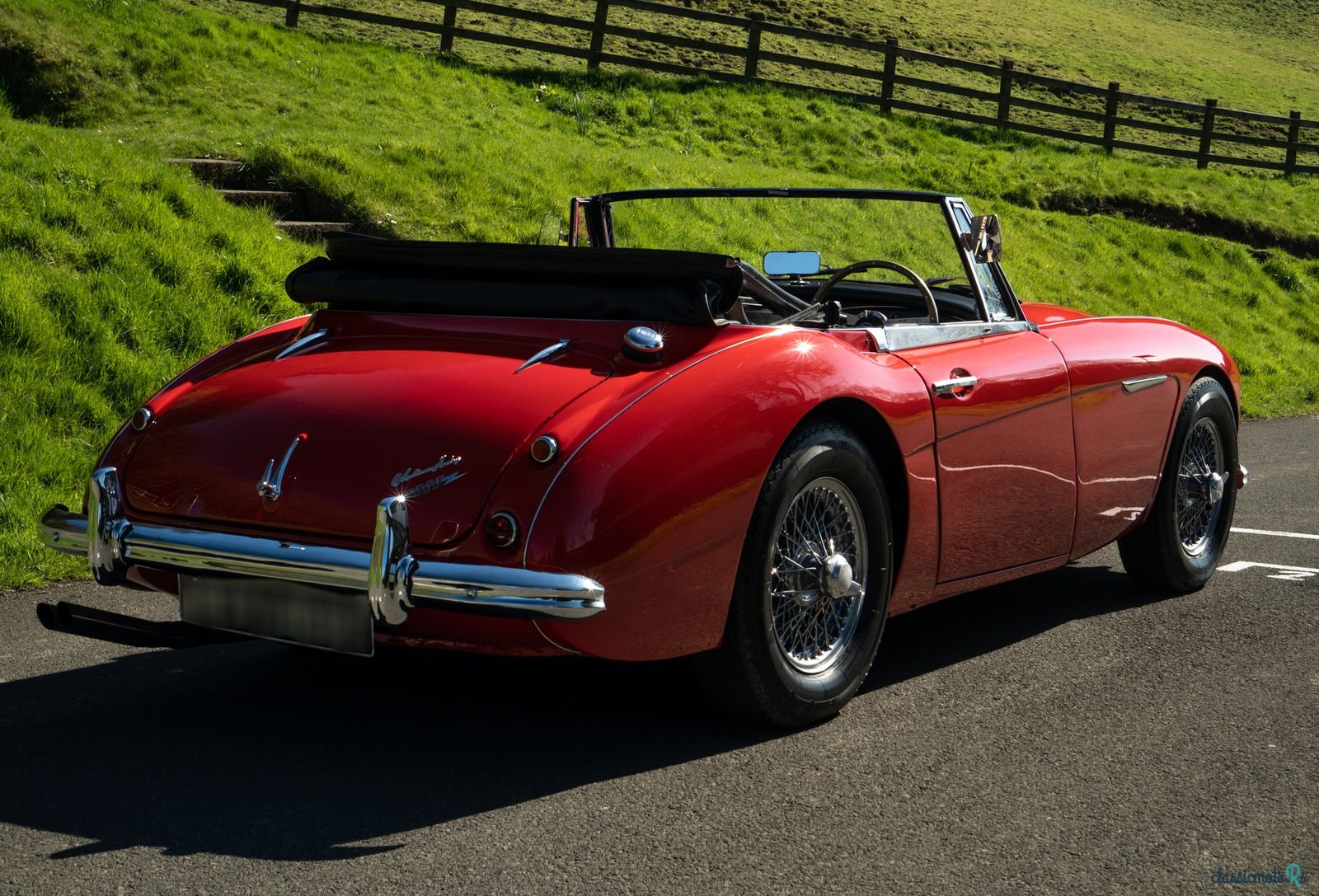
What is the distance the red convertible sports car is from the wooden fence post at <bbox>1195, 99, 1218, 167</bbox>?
21202 millimetres

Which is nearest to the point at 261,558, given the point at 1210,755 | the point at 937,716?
the point at 937,716

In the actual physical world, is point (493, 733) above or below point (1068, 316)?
below

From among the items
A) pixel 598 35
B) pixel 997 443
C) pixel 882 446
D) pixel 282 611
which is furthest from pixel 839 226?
pixel 598 35

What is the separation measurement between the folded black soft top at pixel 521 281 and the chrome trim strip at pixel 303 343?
0.45ft

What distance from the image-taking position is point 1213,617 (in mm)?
4879

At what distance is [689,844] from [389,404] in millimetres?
1228

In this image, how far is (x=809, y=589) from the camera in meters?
3.59

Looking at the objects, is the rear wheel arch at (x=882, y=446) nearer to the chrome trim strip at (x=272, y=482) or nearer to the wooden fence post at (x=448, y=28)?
the chrome trim strip at (x=272, y=482)

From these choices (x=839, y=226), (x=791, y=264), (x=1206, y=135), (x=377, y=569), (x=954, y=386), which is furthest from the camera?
(x=1206, y=135)

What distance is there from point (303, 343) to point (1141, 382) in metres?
2.75

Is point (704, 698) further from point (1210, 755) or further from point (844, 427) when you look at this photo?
point (1210, 755)

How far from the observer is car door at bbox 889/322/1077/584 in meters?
3.98

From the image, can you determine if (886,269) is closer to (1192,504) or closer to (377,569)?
(1192,504)

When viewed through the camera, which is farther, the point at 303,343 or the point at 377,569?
the point at 303,343
